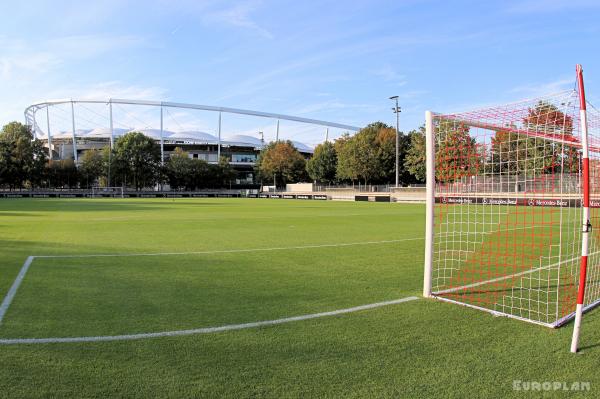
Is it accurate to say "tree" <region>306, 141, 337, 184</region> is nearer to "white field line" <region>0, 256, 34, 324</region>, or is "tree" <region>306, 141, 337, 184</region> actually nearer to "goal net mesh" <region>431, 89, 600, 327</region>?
"goal net mesh" <region>431, 89, 600, 327</region>

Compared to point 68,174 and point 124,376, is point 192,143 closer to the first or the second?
point 68,174

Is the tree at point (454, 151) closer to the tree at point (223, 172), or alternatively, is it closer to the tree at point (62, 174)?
the tree at point (223, 172)

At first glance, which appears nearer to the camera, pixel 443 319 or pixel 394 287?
pixel 443 319

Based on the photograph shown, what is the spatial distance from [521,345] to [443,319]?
982 millimetres

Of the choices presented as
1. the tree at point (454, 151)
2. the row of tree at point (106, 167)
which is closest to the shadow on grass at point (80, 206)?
the tree at point (454, 151)

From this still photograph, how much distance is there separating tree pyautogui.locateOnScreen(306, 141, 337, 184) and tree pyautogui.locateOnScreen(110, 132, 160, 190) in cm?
3388

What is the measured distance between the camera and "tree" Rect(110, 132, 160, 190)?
279 ft

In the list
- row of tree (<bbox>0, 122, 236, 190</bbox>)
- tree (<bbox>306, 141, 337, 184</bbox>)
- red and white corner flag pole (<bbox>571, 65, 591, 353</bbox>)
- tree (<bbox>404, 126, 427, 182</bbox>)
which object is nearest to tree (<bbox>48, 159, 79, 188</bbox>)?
row of tree (<bbox>0, 122, 236, 190</bbox>)

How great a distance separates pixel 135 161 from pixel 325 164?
128ft

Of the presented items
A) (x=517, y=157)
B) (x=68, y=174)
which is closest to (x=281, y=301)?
(x=517, y=157)

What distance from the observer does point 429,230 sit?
629cm

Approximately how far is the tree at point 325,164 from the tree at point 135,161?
111 feet

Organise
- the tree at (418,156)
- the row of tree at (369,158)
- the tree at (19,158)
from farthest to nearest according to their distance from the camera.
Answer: the tree at (19,158), the row of tree at (369,158), the tree at (418,156)

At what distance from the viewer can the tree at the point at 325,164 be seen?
261 ft
